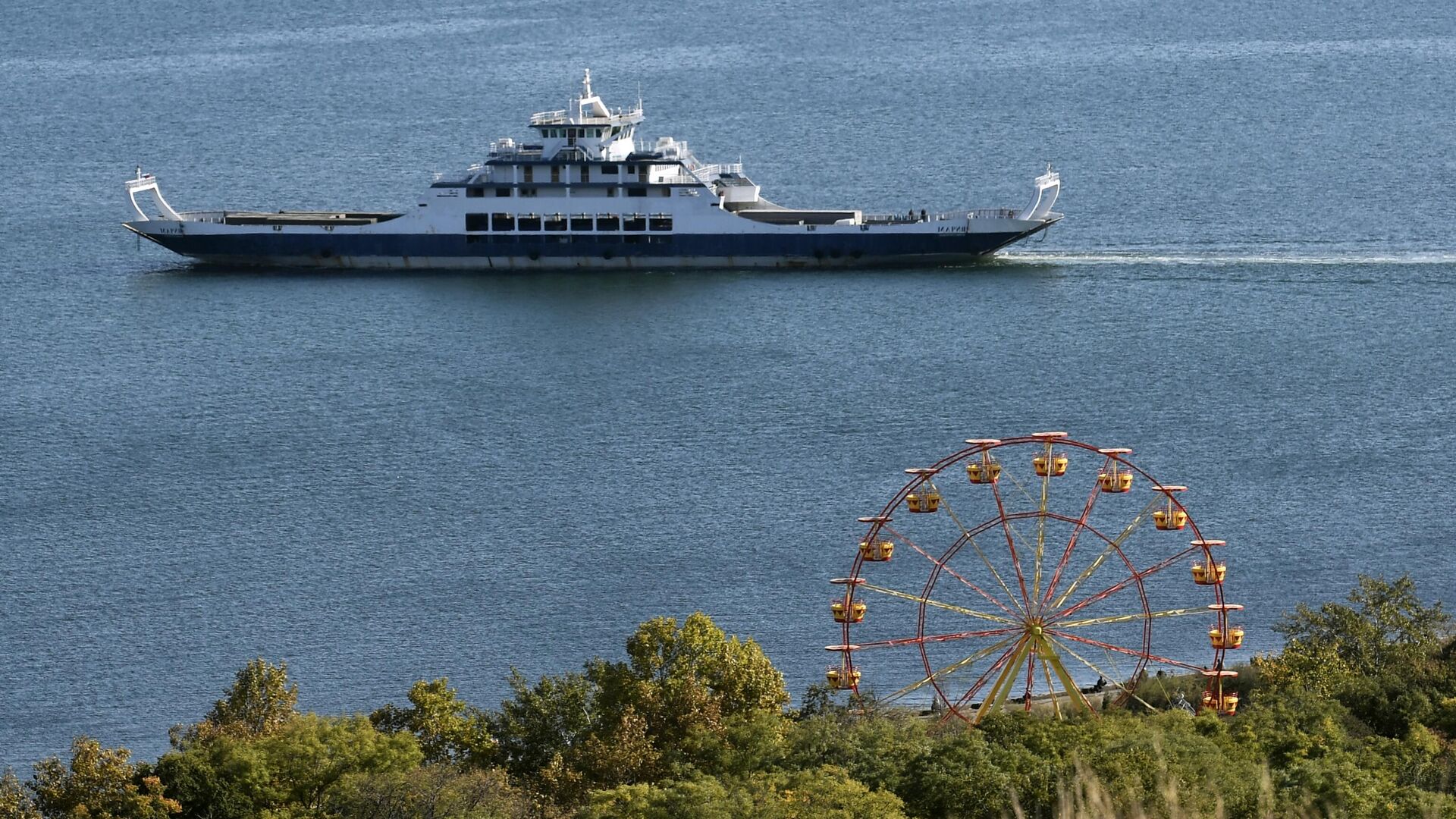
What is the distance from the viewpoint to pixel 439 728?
6194cm

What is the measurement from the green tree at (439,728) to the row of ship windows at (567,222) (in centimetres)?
6346

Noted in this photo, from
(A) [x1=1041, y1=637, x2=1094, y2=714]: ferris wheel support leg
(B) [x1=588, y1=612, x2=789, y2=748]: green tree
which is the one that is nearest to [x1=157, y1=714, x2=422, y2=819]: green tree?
(B) [x1=588, y1=612, x2=789, y2=748]: green tree

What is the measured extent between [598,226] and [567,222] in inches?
58.9

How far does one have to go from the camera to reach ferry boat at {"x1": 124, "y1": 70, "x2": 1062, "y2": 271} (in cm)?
12225

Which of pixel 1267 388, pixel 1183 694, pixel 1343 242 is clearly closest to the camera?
pixel 1183 694

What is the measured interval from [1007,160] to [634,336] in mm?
38132

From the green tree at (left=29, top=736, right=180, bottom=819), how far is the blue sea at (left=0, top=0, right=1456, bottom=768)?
13088mm

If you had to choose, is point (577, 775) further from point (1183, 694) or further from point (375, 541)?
point (375, 541)

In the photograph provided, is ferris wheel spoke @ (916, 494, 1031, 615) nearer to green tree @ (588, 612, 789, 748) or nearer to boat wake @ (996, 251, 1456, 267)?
green tree @ (588, 612, 789, 748)

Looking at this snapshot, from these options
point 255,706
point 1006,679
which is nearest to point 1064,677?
point 1006,679

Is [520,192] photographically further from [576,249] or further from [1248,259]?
[1248,259]

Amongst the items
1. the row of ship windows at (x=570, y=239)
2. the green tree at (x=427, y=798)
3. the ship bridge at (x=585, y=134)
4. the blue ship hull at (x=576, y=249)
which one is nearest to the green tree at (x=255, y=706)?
the green tree at (x=427, y=798)

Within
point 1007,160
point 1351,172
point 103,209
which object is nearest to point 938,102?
point 1007,160

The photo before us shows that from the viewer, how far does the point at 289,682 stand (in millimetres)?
73500
